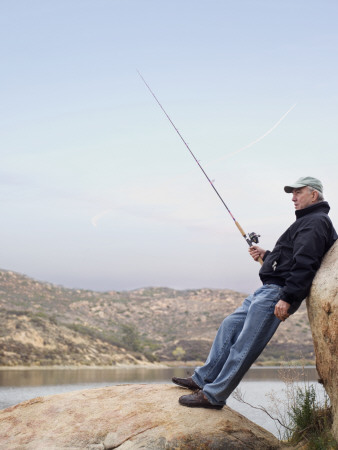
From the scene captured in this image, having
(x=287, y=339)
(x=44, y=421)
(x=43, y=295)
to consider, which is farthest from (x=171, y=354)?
(x=44, y=421)

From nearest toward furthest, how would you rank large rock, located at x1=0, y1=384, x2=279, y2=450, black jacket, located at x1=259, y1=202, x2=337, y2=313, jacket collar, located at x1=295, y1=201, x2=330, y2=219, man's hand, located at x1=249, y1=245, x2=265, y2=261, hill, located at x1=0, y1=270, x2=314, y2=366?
black jacket, located at x1=259, y1=202, x2=337, y2=313 → jacket collar, located at x1=295, y1=201, x2=330, y2=219 → large rock, located at x1=0, y1=384, x2=279, y2=450 → man's hand, located at x1=249, y1=245, x2=265, y2=261 → hill, located at x1=0, y1=270, x2=314, y2=366

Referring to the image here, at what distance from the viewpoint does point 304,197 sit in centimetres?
650

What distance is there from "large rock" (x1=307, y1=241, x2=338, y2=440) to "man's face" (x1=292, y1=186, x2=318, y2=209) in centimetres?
54

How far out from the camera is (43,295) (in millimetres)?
74812

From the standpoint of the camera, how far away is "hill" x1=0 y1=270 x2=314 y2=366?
44.5 m

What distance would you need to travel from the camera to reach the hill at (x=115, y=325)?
44500 millimetres

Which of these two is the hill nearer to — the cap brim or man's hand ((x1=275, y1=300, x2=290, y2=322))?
the cap brim

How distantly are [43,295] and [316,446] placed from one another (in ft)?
233

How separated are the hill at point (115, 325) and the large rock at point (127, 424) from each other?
33.1m

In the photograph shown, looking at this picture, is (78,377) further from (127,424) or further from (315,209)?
(315,209)

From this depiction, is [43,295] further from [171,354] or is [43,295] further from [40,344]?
[40,344]

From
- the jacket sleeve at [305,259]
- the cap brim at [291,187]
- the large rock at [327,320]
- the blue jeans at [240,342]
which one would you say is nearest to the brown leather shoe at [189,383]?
the blue jeans at [240,342]

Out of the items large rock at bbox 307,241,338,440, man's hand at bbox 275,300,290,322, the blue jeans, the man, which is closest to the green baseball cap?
the man

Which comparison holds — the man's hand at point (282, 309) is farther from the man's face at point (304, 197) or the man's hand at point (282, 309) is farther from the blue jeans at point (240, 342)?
the man's face at point (304, 197)
